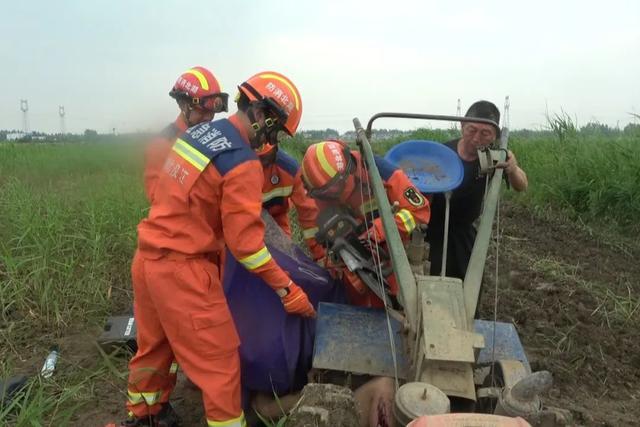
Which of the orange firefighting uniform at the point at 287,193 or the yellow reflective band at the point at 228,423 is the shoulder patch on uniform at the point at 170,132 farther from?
the yellow reflective band at the point at 228,423

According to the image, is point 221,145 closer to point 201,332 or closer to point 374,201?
point 201,332

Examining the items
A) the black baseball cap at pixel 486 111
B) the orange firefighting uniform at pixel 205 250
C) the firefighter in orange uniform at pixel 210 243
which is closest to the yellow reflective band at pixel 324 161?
the firefighter in orange uniform at pixel 210 243

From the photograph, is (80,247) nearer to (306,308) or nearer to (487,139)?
(306,308)

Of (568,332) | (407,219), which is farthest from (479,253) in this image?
(568,332)

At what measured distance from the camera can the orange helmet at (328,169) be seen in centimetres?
305

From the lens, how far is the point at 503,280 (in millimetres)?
5348

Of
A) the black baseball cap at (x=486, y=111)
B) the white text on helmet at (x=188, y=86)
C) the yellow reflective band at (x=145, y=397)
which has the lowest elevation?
the yellow reflective band at (x=145, y=397)

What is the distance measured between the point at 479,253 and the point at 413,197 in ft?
2.40

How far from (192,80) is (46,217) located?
6.04 feet

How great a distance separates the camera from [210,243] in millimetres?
2658

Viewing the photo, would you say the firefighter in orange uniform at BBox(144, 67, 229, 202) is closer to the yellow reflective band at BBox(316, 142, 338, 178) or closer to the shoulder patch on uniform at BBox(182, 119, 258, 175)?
the yellow reflective band at BBox(316, 142, 338, 178)

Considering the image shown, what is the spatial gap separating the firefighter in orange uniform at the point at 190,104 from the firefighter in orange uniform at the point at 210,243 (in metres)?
1.35

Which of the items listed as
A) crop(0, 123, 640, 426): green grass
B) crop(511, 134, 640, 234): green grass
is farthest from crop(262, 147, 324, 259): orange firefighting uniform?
crop(511, 134, 640, 234): green grass

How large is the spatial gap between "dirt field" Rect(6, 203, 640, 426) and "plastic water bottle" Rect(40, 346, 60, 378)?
70 millimetres
